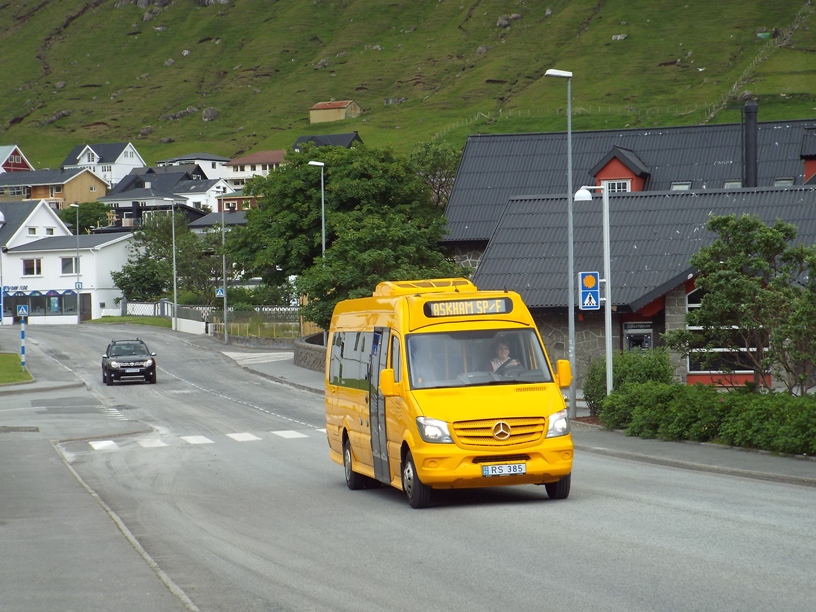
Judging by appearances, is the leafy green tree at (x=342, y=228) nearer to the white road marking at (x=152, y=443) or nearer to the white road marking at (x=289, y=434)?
the white road marking at (x=289, y=434)

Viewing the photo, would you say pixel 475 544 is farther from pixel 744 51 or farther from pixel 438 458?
pixel 744 51

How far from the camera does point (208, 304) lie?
92812 mm

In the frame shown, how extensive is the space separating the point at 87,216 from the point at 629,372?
437 ft

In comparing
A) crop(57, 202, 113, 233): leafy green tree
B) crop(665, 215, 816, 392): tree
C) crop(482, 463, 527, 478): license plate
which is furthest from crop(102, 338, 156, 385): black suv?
crop(57, 202, 113, 233): leafy green tree

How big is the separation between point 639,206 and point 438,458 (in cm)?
2614

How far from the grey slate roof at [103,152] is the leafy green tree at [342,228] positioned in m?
144

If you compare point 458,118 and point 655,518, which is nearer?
point 655,518

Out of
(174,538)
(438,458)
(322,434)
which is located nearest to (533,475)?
(438,458)

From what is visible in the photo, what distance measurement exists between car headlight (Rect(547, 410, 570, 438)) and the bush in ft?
38.8

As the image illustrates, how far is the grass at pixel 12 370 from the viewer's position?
48419mm

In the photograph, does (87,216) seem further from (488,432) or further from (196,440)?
(488,432)

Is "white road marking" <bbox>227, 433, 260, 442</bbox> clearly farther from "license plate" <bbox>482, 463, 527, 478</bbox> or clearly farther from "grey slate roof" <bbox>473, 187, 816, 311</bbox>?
"license plate" <bbox>482, 463, 527, 478</bbox>

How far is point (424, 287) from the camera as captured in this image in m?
16.3

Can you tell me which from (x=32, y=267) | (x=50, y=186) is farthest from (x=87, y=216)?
(x=32, y=267)
